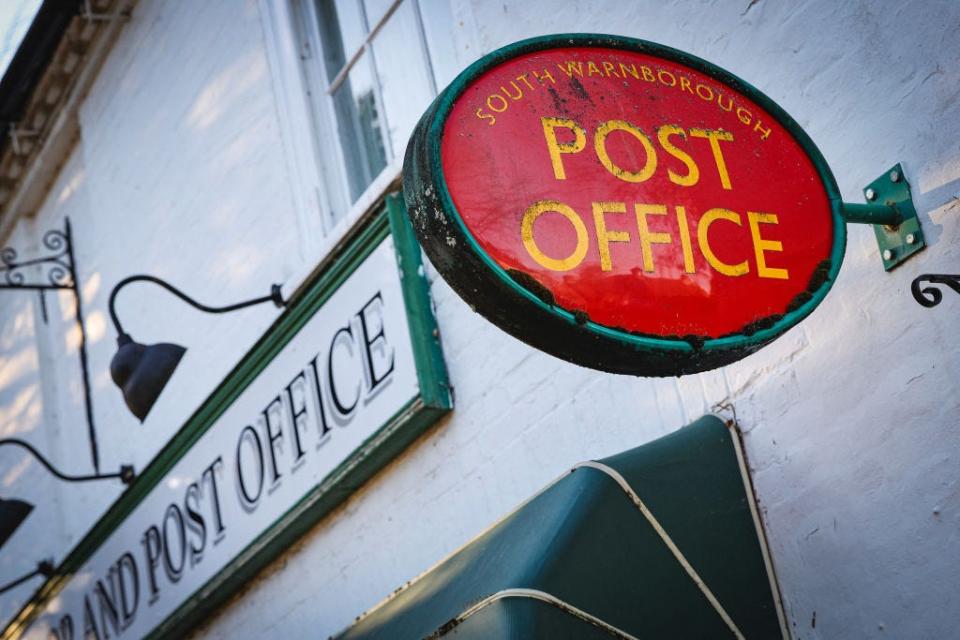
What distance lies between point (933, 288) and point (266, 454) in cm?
377

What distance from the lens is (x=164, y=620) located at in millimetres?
6895

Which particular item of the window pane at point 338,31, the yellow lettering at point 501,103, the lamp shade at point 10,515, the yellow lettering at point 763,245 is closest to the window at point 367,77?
the window pane at point 338,31

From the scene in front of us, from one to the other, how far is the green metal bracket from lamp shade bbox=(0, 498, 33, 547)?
587 centimetres

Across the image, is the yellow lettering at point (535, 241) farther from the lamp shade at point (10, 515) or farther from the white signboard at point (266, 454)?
the lamp shade at point (10, 515)

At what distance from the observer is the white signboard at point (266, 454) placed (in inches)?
216

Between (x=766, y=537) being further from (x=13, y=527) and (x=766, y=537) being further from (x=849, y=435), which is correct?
(x=13, y=527)

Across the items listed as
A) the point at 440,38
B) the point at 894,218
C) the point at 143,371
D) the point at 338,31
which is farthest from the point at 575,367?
the point at 338,31

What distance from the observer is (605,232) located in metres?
2.92

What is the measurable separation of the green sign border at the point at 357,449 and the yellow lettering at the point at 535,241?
235 cm

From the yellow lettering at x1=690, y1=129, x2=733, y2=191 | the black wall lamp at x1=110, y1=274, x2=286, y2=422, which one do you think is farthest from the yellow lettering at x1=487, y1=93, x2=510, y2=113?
the black wall lamp at x1=110, y1=274, x2=286, y2=422

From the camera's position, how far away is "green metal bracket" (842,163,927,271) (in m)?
3.47

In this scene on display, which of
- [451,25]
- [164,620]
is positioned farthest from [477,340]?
[164,620]

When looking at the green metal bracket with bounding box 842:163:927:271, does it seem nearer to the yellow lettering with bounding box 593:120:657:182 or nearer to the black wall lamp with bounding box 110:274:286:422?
the yellow lettering with bounding box 593:120:657:182

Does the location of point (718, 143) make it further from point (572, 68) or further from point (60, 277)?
point (60, 277)
